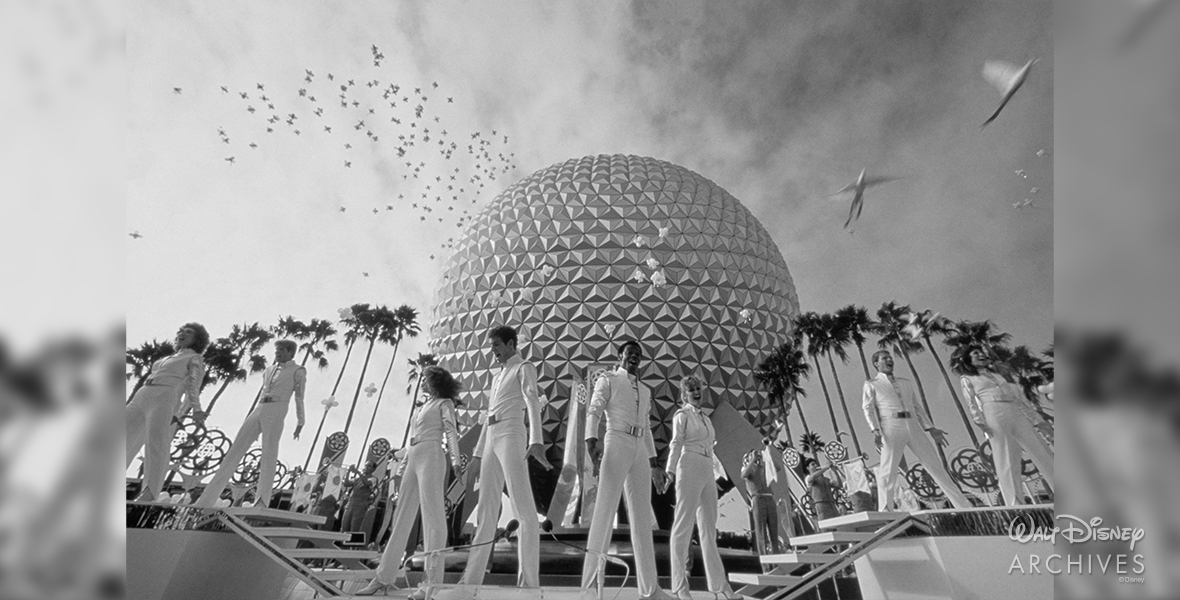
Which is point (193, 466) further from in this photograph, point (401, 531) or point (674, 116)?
A: point (674, 116)

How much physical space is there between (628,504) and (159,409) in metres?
4.87

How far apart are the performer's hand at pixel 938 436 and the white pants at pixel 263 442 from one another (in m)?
8.17

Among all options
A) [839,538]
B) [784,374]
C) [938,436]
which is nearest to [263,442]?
[839,538]

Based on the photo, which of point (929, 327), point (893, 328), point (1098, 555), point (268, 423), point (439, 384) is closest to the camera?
point (1098, 555)

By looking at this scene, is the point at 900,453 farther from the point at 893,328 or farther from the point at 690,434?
the point at 893,328

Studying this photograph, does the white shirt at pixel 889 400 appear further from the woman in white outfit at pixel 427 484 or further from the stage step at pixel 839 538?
the woman in white outfit at pixel 427 484

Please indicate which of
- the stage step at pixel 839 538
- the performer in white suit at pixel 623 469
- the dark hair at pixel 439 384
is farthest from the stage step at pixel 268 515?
the stage step at pixel 839 538

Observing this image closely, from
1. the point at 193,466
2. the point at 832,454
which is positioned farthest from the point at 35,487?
the point at 832,454

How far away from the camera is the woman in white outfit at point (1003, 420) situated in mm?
6082

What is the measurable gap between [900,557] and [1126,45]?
5762mm

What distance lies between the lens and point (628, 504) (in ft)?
17.6

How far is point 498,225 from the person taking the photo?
21.4 meters

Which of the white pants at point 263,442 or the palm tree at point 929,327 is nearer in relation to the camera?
the white pants at point 263,442

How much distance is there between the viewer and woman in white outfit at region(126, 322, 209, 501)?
5668 millimetres
